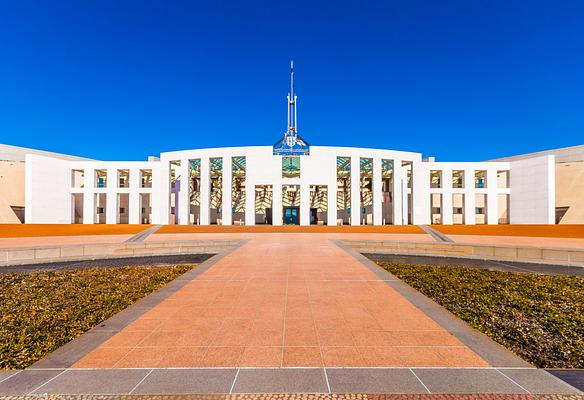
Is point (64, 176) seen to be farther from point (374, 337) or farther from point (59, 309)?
point (374, 337)

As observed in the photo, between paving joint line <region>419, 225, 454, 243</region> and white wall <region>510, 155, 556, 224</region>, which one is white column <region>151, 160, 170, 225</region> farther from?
white wall <region>510, 155, 556, 224</region>

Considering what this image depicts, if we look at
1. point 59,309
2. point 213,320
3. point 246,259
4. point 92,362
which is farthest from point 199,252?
point 92,362

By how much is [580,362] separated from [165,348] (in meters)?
5.34

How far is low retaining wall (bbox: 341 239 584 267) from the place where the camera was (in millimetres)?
12062

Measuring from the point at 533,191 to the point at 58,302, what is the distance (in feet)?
156

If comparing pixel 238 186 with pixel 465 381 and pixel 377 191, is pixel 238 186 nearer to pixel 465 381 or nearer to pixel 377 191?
pixel 377 191

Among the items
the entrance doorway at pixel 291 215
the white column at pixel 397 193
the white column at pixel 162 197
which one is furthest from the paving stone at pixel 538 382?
the entrance doorway at pixel 291 215

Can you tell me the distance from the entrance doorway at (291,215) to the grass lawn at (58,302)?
35.5m

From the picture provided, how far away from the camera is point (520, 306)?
6.38 meters

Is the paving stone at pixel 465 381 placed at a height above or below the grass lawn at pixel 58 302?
above

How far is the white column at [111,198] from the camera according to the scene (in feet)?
129

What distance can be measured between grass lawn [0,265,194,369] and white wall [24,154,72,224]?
34.6m

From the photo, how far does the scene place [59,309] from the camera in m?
6.07

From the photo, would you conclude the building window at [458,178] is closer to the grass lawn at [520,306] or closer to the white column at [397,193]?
the white column at [397,193]
